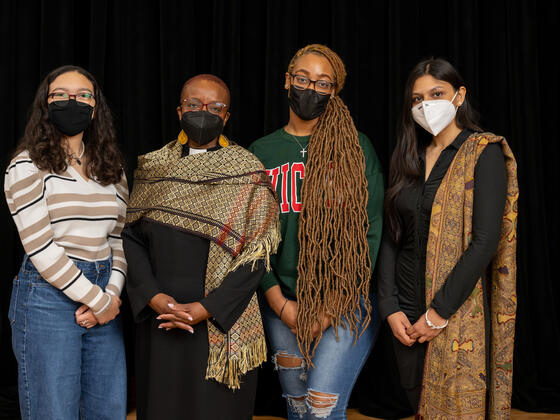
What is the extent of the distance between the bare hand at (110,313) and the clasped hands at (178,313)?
225mm

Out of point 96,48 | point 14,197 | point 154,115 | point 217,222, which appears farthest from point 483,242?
point 96,48

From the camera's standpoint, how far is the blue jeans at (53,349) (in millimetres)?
2037

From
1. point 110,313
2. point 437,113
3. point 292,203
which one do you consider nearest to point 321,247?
point 292,203

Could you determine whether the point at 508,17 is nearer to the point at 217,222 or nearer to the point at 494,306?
the point at 494,306

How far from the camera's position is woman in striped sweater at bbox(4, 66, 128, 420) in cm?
203

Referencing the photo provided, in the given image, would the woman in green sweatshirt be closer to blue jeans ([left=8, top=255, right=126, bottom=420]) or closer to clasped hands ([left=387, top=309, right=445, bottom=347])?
clasped hands ([left=387, top=309, right=445, bottom=347])

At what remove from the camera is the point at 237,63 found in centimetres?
326

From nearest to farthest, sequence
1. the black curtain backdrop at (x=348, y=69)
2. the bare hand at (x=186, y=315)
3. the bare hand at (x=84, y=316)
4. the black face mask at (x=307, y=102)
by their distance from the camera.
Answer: the bare hand at (x=186, y=315) < the bare hand at (x=84, y=316) < the black face mask at (x=307, y=102) < the black curtain backdrop at (x=348, y=69)

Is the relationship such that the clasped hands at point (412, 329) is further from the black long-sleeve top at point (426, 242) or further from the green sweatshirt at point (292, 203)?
the green sweatshirt at point (292, 203)

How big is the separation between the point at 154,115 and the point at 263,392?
1717 millimetres

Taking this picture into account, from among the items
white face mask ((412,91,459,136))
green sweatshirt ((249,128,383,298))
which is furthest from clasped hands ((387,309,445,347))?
white face mask ((412,91,459,136))

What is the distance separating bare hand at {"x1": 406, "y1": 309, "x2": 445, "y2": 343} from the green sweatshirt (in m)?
0.32

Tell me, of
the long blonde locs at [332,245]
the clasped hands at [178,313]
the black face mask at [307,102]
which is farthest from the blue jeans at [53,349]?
the black face mask at [307,102]

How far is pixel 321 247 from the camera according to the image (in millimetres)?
2188
